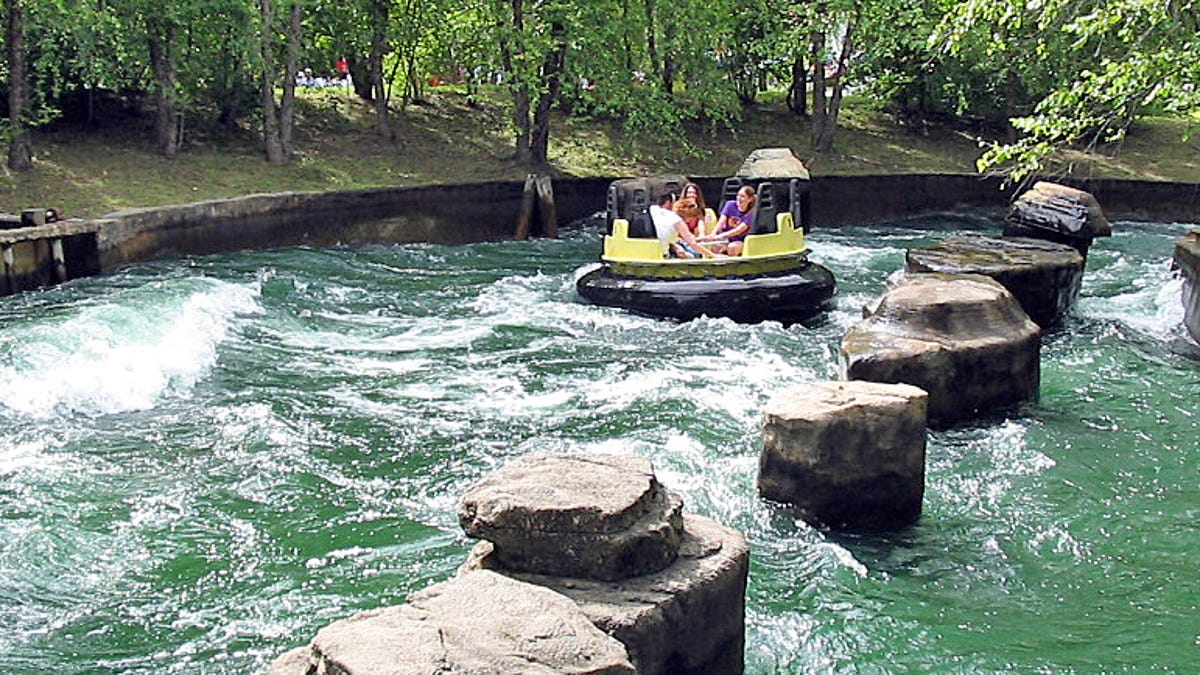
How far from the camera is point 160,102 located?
1870cm

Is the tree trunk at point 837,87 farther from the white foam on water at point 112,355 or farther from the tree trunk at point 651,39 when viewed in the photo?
the white foam on water at point 112,355

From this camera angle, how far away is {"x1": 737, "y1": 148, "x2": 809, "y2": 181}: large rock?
52.5ft

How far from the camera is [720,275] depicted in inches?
500

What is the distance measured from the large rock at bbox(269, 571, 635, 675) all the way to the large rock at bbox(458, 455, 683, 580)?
1.40ft

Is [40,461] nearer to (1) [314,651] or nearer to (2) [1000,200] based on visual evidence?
(1) [314,651]

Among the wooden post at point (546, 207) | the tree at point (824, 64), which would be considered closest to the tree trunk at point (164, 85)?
the wooden post at point (546, 207)

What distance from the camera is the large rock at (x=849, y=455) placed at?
6535mm

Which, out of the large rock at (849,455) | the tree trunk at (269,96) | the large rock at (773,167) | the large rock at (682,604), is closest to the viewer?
the large rock at (682,604)

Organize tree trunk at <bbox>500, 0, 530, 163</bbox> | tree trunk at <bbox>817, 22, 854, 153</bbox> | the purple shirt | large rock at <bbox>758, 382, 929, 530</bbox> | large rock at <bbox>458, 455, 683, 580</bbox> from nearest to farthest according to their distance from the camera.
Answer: large rock at <bbox>458, 455, 683, 580</bbox>, large rock at <bbox>758, 382, 929, 530</bbox>, the purple shirt, tree trunk at <bbox>500, 0, 530, 163</bbox>, tree trunk at <bbox>817, 22, 854, 153</bbox>

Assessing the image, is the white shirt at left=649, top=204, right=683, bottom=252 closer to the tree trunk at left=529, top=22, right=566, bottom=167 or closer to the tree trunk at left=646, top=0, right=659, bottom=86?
the tree trunk at left=529, top=22, right=566, bottom=167

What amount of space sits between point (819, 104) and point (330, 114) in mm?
9401

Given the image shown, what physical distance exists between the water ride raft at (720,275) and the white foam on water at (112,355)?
13.5ft

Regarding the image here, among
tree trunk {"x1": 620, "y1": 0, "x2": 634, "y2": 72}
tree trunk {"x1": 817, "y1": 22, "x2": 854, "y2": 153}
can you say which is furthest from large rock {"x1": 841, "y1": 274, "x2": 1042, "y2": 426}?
tree trunk {"x1": 817, "y1": 22, "x2": 854, "y2": 153}

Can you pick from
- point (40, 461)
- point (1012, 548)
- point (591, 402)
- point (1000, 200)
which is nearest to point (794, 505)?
point (1012, 548)
